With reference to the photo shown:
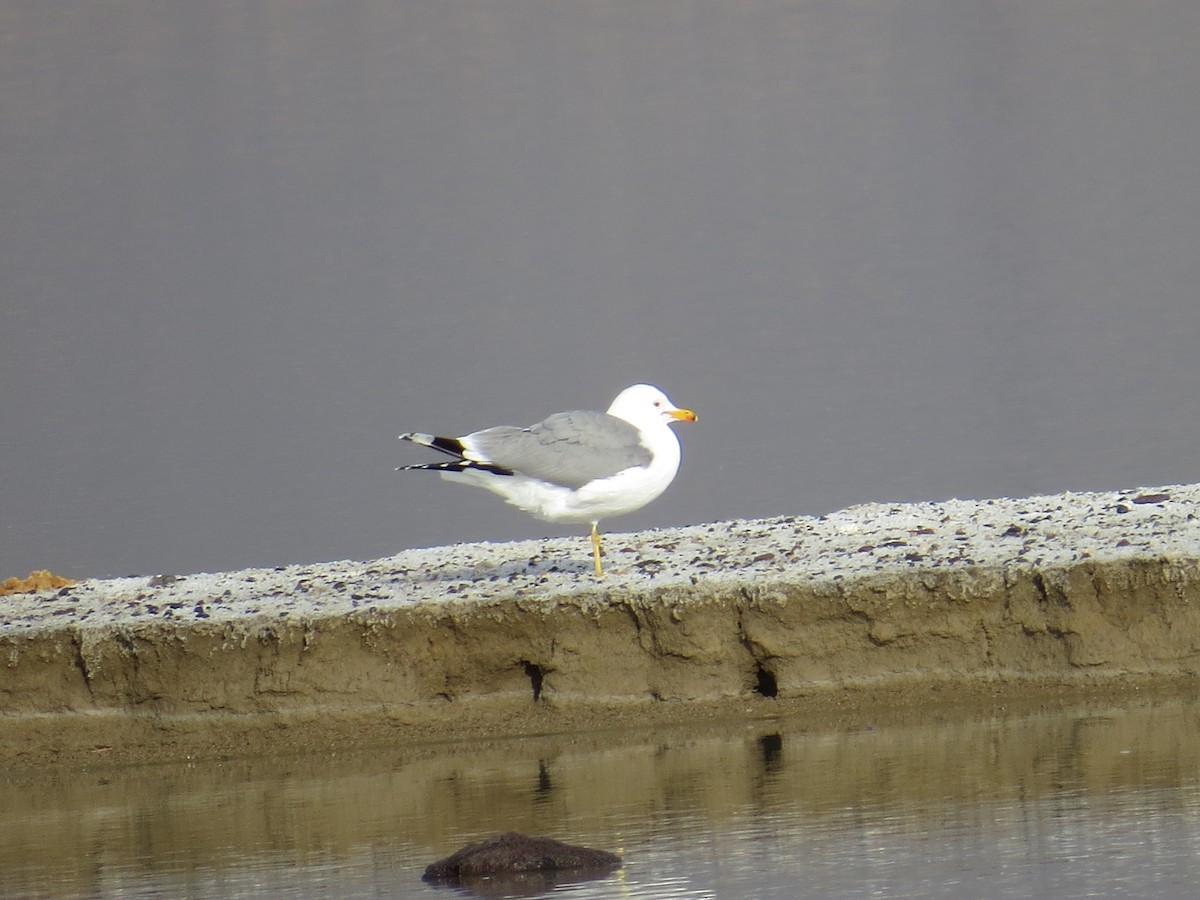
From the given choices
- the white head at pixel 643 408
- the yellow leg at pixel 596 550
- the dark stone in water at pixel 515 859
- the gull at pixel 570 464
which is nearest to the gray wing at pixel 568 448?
the gull at pixel 570 464

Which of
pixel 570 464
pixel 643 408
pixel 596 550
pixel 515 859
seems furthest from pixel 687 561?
pixel 515 859

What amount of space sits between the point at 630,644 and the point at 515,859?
260cm

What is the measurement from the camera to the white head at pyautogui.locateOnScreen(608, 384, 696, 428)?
959 cm

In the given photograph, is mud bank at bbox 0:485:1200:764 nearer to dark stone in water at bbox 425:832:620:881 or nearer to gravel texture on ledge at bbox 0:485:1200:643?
gravel texture on ledge at bbox 0:485:1200:643

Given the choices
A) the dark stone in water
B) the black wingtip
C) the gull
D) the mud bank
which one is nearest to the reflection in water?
the dark stone in water

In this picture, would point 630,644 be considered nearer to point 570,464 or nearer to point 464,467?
point 570,464

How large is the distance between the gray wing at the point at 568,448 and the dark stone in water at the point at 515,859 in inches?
116

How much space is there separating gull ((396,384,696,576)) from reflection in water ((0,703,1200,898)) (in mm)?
1232

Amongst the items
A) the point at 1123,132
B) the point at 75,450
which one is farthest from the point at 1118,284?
the point at 1123,132

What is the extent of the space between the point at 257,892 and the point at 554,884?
1.09 meters

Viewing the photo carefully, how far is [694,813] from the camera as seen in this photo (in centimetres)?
713

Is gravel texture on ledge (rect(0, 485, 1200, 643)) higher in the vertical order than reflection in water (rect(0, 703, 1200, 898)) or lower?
higher

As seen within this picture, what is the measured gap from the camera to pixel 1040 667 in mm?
8609

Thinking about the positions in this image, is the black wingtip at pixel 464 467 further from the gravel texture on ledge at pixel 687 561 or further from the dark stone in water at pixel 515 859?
the dark stone in water at pixel 515 859
